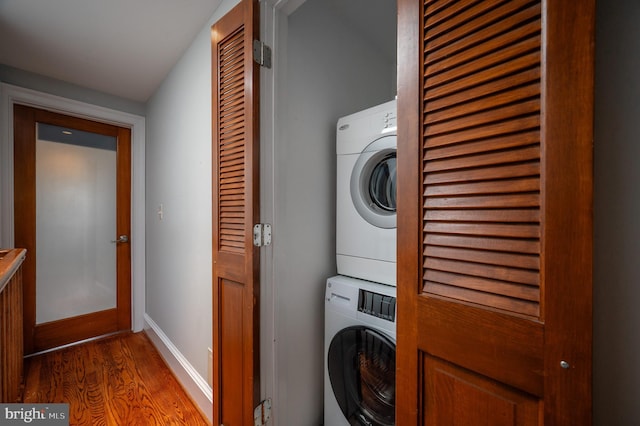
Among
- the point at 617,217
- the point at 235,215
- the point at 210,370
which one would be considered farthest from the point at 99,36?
the point at 617,217

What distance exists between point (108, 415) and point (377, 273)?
5.89 feet

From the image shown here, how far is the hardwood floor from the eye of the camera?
1.62 meters

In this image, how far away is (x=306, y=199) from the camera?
56.2 inches

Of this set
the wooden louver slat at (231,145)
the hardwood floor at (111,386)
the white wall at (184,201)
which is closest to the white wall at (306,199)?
the wooden louver slat at (231,145)

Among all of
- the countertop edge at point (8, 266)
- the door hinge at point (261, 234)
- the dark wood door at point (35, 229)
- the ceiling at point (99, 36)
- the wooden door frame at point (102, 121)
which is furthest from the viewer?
the dark wood door at point (35, 229)

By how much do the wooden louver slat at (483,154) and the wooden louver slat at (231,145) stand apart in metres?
0.80

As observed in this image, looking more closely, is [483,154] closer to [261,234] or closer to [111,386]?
[261,234]

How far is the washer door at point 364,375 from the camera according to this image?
1.17m

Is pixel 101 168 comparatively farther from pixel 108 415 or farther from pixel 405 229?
pixel 405 229

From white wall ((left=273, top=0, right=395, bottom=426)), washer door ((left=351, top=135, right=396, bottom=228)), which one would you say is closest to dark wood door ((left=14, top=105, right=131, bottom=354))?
white wall ((left=273, top=0, right=395, bottom=426))

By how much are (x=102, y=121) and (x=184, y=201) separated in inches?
56.5

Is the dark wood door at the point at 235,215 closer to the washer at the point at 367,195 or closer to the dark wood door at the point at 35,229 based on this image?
the washer at the point at 367,195

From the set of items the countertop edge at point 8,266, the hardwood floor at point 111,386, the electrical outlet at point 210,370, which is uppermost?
the countertop edge at point 8,266

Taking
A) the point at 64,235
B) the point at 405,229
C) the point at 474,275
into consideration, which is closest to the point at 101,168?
the point at 64,235
